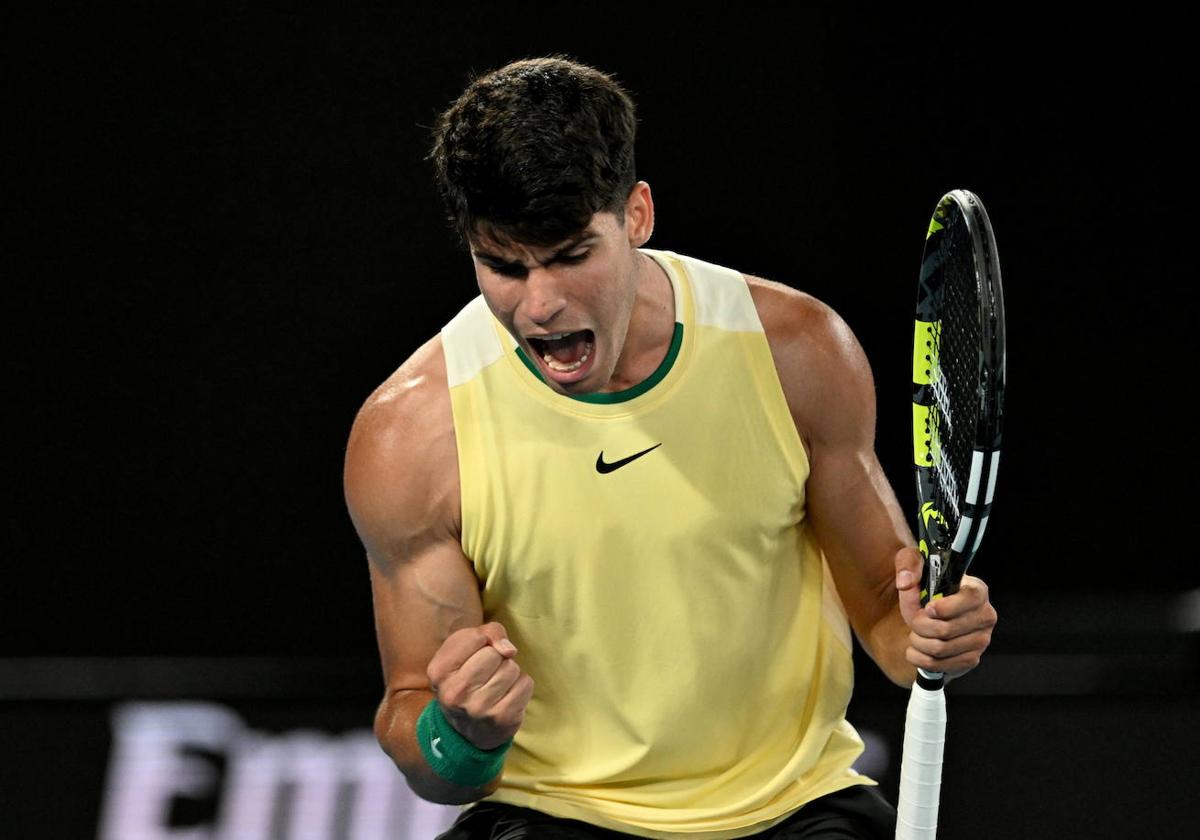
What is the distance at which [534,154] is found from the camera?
6.91 feet

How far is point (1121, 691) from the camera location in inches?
156

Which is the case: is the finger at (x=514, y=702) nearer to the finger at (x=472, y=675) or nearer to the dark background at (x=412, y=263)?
the finger at (x=472, y=675)

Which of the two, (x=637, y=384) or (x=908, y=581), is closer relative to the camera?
(x=908, y=581)

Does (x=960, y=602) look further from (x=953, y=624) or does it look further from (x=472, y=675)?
(x=472, y=675)

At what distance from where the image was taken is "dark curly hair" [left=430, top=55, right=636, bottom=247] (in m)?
2.10

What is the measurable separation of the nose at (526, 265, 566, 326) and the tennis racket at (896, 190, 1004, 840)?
0.49 metres

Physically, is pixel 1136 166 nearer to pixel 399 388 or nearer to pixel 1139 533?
pixel 1139 533

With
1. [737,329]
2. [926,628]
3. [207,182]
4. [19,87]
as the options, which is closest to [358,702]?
[207,182]

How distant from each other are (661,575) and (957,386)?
0.48m

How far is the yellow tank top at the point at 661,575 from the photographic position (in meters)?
2.36


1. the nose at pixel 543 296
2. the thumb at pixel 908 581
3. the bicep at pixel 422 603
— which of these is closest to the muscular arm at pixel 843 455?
the thumb at pixel 908 581

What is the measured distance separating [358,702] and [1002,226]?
1.77 metres

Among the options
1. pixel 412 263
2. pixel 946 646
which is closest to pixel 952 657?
pixel 946 646

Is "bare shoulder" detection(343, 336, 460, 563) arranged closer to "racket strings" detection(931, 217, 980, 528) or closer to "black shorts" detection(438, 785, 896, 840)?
"black shorts" detection(438, 785, 896, 840)
